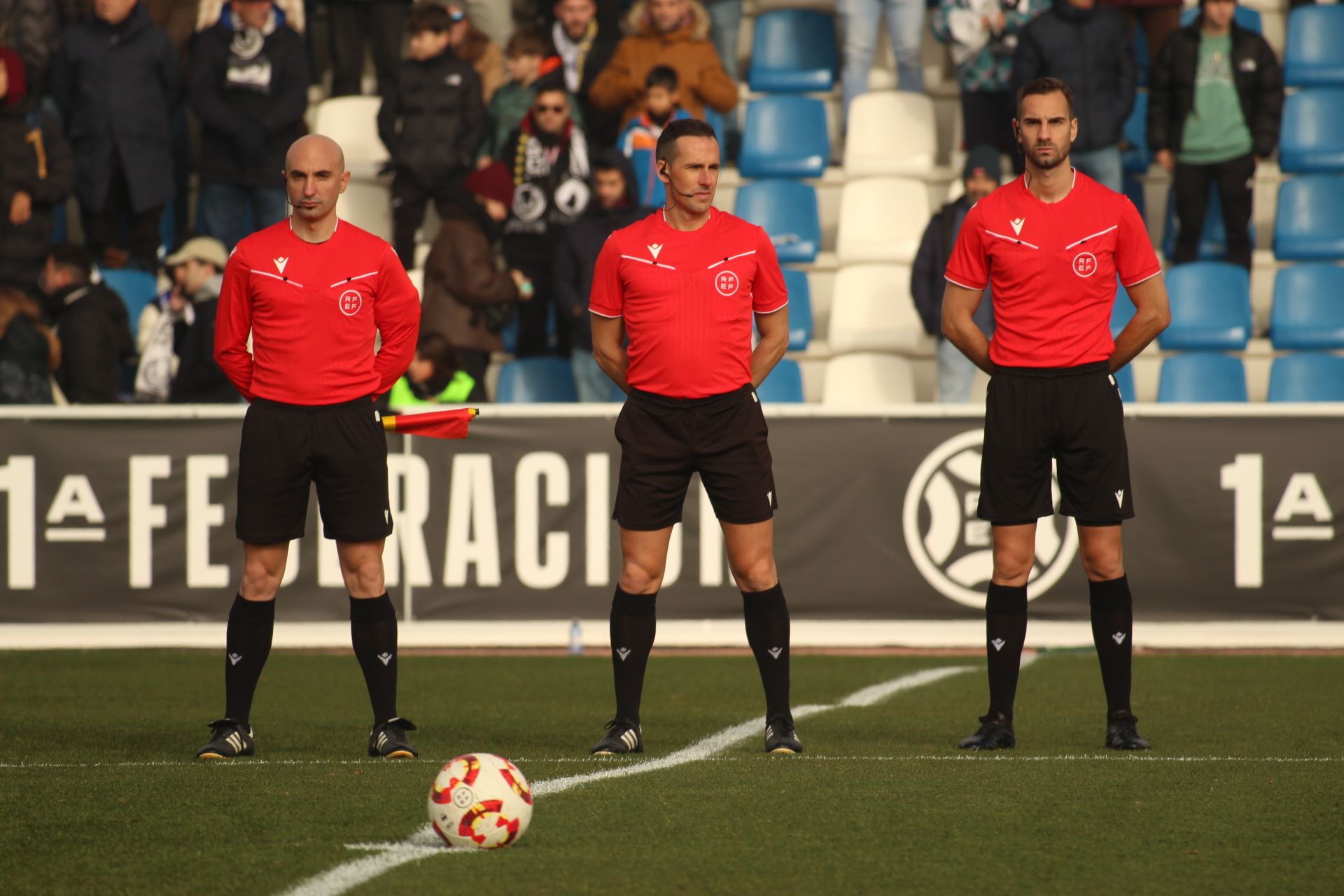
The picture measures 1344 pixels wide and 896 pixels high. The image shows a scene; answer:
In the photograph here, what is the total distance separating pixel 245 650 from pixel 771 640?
1.70m

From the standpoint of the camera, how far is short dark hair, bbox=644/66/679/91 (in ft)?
40.2

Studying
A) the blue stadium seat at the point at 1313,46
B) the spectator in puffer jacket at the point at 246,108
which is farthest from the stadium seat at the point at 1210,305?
the spectator in puffer jacket at the point at 246,108

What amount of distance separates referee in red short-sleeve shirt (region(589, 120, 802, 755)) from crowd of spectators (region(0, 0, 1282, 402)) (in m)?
5.69

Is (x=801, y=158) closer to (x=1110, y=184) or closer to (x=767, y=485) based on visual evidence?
(x=1110, y=184)

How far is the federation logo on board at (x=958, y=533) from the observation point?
1007cm

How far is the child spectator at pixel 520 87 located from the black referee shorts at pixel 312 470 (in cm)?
688

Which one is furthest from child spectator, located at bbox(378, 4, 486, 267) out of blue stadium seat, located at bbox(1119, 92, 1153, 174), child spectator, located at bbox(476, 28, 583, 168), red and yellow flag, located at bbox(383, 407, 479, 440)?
red and yellow flag, located at bbox(383, 407, 479, 440)

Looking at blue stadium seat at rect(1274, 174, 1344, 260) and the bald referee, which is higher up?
blue stadium seat at rect(1274, 174, 1344, 260)

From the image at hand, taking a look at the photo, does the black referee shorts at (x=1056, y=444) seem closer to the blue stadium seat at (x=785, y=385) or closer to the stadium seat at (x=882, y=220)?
the blue stadium seat at (x=785, y=385)

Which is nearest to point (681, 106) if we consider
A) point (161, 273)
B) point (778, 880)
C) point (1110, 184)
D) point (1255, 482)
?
point (1110, 184)

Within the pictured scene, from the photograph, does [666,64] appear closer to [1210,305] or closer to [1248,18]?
[1210,305]

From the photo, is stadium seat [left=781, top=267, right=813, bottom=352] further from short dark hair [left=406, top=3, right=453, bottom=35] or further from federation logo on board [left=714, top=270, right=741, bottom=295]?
federation logo on board [left=714, top=270, right=741, bottom=295]

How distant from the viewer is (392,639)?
236 inches

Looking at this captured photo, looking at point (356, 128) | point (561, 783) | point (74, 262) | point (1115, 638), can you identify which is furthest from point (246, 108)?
point (561, 783)
